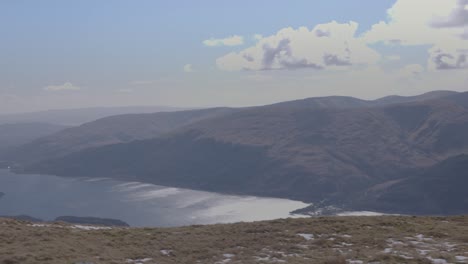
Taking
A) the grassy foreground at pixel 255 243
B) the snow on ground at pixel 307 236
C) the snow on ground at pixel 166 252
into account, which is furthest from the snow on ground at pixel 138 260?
the snow on ground at pixel 307 236

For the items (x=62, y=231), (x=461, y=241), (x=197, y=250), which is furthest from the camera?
(x=62, y=231)

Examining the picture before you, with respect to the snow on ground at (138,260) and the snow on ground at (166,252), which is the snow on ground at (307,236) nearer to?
the snow on ground at (166,252)

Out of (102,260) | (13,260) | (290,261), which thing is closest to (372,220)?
(290,261)

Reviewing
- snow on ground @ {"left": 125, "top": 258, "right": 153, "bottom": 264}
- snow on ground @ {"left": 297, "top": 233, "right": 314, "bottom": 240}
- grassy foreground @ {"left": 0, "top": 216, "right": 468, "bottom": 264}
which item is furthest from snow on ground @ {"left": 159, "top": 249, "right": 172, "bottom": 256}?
snow on ground @ {"left": 297, "top": 233, "right": 314, "bottom": 240}

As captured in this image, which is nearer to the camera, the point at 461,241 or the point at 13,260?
the point at 13,260

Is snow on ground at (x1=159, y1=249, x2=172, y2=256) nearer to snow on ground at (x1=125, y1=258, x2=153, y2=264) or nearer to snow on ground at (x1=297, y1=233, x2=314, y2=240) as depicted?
snow on ground at (x1=125, y1=258, x2=153, y2=264)

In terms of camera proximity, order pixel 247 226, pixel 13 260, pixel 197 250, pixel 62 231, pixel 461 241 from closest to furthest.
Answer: pixel 13 260, pixel 197 250, pixel 461 241, pixel 62 231, pixel 247 226

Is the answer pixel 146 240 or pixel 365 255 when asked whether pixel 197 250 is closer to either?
pixel 146 240

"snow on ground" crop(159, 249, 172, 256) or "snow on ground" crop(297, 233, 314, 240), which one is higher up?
"snow on ground" crop(297, 233, 314, 240)

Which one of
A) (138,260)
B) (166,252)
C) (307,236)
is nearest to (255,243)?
(307,236)
